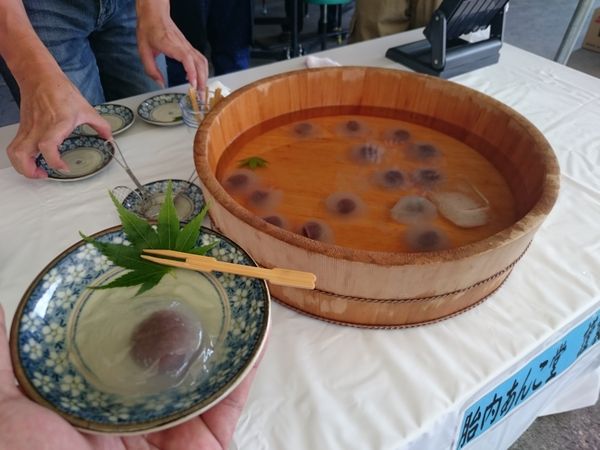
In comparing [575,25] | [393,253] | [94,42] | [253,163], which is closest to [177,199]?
[253,163]

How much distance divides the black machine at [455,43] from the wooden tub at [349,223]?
1.29 feet

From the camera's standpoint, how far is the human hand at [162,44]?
47.2 inches

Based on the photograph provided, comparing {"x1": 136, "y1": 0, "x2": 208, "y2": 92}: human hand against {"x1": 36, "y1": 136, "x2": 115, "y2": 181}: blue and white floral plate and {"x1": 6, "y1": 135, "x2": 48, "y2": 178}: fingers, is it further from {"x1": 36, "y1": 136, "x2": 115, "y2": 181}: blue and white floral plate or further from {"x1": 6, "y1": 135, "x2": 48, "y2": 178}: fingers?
{"x1": 6, "y1": 135, "x2": 48, "y2": 178}: fingers

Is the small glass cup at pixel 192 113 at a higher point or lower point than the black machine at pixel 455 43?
lower

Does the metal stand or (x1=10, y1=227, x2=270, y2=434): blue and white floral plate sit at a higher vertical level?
(x1=10, y1=227, x2=270, y2=434): blue and white floral plate

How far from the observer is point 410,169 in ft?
3.32

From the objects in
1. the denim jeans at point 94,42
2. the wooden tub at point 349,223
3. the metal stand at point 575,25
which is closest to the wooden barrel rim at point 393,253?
the wooden tub at point 349,223

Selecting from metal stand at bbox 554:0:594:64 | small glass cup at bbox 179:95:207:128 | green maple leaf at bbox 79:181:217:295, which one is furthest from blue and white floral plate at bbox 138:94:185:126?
metal stand at bbox 554:0:594:64

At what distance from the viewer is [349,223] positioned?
2.87 ft

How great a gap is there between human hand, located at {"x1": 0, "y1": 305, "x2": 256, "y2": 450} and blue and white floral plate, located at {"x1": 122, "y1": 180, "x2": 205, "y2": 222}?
0.40m

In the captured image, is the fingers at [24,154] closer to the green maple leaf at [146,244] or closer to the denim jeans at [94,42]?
the green maple leaf at [146,244]

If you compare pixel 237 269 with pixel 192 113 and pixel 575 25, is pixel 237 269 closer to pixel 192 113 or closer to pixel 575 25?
pixel 192 113

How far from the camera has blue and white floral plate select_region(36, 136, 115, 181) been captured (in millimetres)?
1064

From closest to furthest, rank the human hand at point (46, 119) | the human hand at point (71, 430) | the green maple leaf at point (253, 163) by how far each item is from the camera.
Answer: the human hand at point (71, 430), the human hand at point (46, 119), the green maple leaf at point (253, 163)
